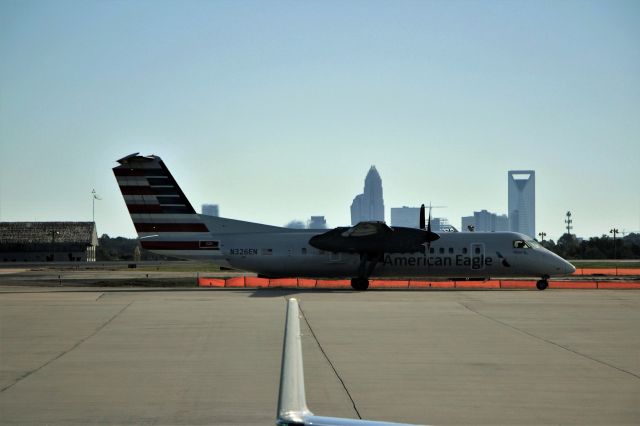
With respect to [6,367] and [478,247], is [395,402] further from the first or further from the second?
[478,247]

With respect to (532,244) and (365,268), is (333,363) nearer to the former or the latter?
(365,268)

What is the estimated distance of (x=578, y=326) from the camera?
19.3 m

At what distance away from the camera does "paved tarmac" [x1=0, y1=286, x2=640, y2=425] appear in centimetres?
959

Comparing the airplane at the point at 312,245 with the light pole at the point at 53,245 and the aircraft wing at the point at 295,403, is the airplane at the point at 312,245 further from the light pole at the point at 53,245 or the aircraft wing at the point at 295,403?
the light pole at the point at 53,245

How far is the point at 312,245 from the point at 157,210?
7.69 meters

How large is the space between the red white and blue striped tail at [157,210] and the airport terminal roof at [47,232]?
2463 inches

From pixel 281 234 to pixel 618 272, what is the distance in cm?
3097

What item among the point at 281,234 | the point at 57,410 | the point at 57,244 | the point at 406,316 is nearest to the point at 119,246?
the point at 57,244

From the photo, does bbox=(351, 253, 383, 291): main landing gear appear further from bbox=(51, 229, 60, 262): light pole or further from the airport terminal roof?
the airport terminal roof

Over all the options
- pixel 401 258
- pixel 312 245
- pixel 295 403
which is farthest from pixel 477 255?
pixel 295 403

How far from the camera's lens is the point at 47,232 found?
98062mm

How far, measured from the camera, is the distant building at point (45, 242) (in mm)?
95500

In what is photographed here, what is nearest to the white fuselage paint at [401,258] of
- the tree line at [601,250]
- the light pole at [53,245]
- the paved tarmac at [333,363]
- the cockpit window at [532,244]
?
the cockpit window at [532,244]

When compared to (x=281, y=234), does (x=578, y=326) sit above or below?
below
